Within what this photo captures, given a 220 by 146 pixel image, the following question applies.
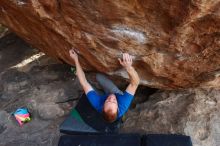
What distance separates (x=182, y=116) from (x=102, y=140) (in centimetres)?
89

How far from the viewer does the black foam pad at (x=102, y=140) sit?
11.6 feet

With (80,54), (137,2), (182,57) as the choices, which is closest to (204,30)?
(182,57)

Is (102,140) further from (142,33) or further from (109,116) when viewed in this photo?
(142,33)

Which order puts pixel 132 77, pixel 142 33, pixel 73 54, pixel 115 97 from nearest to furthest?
pixel 142 33 < pixel 132 77 < pixel 115 97 < pixel 73 54

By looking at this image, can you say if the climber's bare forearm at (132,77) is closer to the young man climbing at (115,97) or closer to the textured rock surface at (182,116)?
the young man climbing at (115,97)

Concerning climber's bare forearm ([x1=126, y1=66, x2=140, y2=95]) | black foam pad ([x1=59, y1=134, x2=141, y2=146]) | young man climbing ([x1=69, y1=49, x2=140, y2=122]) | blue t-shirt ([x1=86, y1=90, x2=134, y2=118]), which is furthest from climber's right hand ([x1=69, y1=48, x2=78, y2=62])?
black foam pad ([x1=59, y1=134, x2=141, y2=146])

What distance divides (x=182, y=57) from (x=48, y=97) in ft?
6.22

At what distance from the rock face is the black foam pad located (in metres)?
0.66

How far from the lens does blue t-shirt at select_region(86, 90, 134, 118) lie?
3686 mm

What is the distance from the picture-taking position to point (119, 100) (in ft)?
12.2

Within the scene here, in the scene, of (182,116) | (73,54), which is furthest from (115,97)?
(182,116)

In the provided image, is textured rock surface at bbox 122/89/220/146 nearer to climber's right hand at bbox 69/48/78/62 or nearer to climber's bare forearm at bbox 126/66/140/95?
climber's bare forearm at bbox 126/66/140/95

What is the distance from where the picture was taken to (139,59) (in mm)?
3535

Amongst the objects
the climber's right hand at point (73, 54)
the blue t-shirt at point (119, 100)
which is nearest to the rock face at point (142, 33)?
the climber's right hand at point (73, 54)
